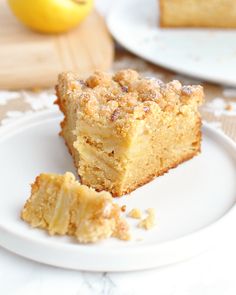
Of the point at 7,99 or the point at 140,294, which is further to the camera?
the point at 7,99

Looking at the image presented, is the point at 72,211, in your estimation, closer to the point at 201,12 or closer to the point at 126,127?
the point at 126,127

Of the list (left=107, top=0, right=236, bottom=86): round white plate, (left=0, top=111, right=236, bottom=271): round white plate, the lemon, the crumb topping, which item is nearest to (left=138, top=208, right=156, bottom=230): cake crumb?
(left=0, top=111, right=236, bottom=271): round white plate

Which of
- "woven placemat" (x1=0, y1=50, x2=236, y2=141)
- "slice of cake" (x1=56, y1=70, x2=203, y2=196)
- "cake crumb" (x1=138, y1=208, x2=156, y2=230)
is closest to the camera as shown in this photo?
"cake crumb" (x1=138, y1=208, x2=156, y2=230)

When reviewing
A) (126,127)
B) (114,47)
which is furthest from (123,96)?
(114,47)

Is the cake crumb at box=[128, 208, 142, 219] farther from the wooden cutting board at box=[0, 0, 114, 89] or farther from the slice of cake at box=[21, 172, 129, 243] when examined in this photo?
the wooden cutting board at box=[0, 0, 114, 89]

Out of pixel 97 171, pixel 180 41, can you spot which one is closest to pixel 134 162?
pixel 97 171

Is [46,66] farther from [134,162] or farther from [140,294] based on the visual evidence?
[140,294]
